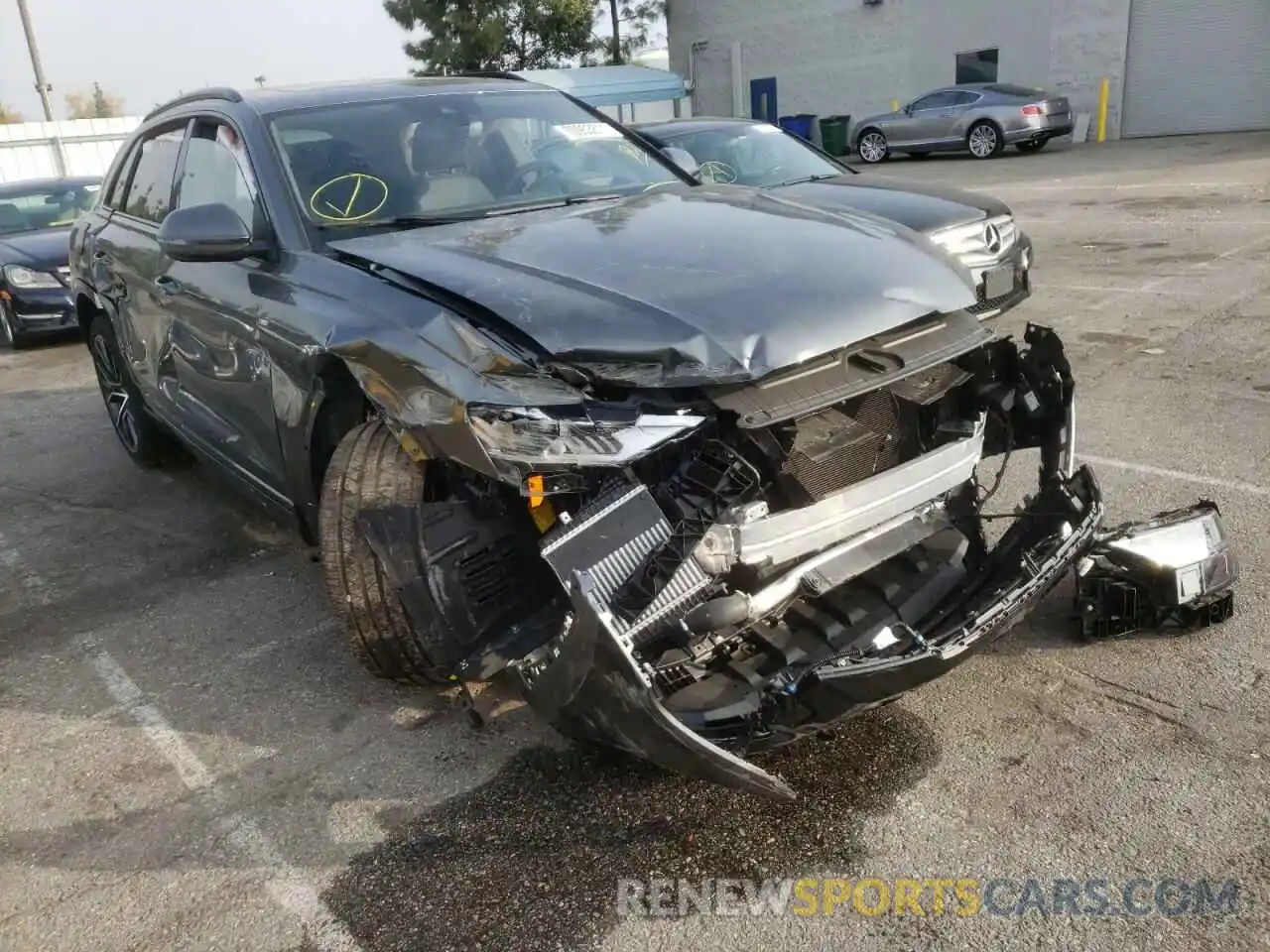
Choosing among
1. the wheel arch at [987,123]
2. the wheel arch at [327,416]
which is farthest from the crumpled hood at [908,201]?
the wheel arch at [987,123]

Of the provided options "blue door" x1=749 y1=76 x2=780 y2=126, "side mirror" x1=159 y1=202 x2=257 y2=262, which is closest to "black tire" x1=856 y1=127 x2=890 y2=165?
"blue door" x1=749 y1=76 x2=780 y2=126

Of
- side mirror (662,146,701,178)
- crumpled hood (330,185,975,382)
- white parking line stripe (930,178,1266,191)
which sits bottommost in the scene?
white parking line stripe (930,178,1266,191)

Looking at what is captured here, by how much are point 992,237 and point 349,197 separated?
3836 millimetres

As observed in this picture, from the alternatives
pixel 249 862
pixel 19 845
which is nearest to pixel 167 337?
pixel 19 845

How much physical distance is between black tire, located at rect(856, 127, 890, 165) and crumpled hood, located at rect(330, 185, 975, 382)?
69.9ft

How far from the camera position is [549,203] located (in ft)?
12.5

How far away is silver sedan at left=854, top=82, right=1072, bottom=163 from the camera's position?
2103 centimetres

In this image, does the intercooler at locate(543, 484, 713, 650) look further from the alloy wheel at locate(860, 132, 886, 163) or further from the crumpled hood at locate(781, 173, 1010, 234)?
the alloy wheel at locate(860, 132, 886, 163)

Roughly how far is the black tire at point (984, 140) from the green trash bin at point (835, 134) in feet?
15.4

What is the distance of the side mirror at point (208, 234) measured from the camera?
3.36m

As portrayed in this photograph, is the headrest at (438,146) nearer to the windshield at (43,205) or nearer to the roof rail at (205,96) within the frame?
the roof rail at (205,96)

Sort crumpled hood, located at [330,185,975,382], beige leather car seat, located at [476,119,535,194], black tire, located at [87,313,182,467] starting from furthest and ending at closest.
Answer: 1. black tire, located at [87,313,182,467]
2. beige leather car seat, located at [476,119,535,194]
3. crumpled hood, located at [330,185,975,382]

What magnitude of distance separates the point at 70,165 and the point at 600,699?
2672 cm

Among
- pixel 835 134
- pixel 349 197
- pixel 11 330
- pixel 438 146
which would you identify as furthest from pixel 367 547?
pixel 835 134
